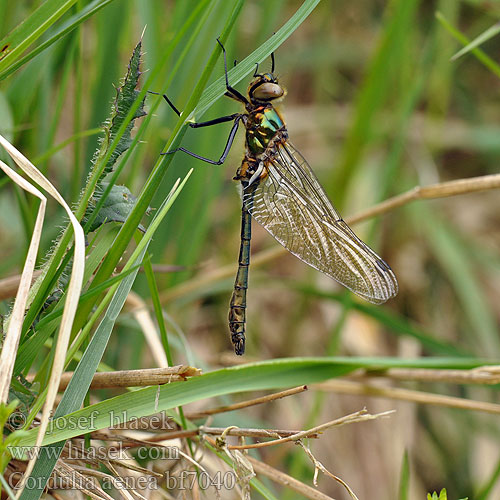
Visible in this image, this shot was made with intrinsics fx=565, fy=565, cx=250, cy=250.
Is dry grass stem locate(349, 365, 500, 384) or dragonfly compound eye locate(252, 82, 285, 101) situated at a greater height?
dragonfly compound eye locate(252, 82, 285, 101)

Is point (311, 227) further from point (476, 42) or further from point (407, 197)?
point (476, 42)

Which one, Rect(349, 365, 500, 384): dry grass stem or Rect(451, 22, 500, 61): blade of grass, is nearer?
Rect(349, 365, 500, 384): dry grass stem

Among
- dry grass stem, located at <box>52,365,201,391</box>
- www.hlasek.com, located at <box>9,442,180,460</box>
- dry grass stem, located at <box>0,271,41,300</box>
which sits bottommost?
www.hlasek.com, located at <box>9,442,180,460</box>

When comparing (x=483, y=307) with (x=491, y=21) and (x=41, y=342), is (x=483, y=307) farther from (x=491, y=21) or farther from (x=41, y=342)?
(x=41, y=342)

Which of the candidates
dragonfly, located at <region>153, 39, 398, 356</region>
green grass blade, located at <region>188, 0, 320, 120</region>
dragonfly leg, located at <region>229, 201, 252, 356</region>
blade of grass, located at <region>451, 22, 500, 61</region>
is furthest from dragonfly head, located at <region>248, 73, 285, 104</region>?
green grass blade, located at <region>188, 0, 320, 120</region>

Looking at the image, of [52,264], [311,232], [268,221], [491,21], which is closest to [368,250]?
[311,232]

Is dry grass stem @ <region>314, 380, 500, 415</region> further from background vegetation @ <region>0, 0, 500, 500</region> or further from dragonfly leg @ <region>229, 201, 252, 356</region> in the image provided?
dragonfly leg @ <region>229, 201, 252, 356</region>
